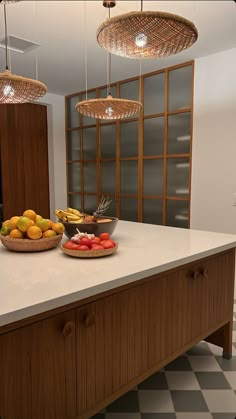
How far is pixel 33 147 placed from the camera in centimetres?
449

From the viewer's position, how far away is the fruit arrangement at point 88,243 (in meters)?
1.41

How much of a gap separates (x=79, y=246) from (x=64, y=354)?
1.56ft

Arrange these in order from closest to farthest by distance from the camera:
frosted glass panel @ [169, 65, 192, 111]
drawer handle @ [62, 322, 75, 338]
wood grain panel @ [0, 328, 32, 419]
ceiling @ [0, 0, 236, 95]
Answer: wood grain panel @ [0, 328, 32, 419], drawer handle @ [62, 322, 75, 338], ceiling @ [0, 0, 236, 95], frosted glass panel @ [169, 65, 192, 111]

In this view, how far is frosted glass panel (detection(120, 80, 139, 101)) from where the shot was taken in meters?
3.84

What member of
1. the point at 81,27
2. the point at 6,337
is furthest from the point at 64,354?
the point at 81,27

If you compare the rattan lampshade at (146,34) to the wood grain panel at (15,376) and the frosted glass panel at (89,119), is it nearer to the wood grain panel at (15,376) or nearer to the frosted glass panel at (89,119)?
the wood grain panel at (15,376)

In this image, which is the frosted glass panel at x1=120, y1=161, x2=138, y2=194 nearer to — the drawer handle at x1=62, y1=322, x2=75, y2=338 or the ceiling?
the ceiling

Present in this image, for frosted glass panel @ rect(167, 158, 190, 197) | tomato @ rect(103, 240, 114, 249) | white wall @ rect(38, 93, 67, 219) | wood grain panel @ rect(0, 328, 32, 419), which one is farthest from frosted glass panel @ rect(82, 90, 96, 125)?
wood grain panel @ rect(0, 328, 32, 419)

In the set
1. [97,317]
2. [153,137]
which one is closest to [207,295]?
[97,317]

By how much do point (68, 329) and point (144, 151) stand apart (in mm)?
3033

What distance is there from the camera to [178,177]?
3.54 m

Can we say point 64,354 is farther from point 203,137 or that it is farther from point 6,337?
point 203,137

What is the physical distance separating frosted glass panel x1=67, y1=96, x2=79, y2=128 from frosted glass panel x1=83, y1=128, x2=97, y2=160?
255 millimetres

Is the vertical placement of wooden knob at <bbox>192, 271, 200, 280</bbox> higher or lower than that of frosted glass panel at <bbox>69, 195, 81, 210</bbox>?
lower
